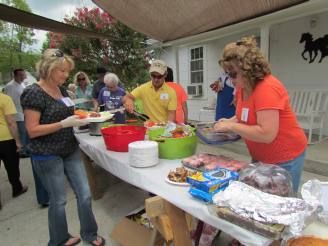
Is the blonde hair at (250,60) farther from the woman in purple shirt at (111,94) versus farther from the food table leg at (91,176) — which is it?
the woman in purple shirt at (111,94)

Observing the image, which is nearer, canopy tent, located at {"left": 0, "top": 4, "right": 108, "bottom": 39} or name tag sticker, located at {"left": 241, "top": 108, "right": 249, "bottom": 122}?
name tag sticker, located at {"left": 241, "top": 108, "right": 249, "bottom": 122}

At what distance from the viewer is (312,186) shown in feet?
3.92

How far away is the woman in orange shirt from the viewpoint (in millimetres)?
1325

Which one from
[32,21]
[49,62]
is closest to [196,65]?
[32,21]

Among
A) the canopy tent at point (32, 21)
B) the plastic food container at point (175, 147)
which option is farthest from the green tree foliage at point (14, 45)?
the plastic food container at point (175, 147)

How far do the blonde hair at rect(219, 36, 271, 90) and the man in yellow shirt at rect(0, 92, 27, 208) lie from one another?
9.43 ft

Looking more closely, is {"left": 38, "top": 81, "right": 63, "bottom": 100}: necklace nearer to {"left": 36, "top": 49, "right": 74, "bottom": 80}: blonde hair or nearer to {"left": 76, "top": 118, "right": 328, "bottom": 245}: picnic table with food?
{"left": 36, "top": 49, "right": 74, "bottom": 80}: blonde hair

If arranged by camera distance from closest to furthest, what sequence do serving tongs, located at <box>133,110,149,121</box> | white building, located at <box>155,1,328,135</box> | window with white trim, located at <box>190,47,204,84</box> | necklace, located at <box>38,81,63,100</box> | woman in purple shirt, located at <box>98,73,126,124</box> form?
necklace, located at <box>38,81,63,100</box>
serving tongs, located at <box>133,110,149,121</box>
woman in purple shirt, located at <box>98,73,126,124</box>
white building, located at <box>155,1,328,135</box>
window with white trim, located at <box>190,47,204,84</box>

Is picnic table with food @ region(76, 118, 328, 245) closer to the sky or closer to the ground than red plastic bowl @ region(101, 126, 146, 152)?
closer to the ground

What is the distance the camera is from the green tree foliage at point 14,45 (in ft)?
53.6

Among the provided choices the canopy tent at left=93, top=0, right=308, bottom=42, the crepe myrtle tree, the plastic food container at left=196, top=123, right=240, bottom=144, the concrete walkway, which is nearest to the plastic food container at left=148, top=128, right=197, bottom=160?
the plastic food container at left=196, top=123, right=240, bottom=144

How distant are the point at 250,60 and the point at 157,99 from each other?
149 cm

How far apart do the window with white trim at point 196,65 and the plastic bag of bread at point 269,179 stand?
713cm

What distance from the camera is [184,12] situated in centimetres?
417
